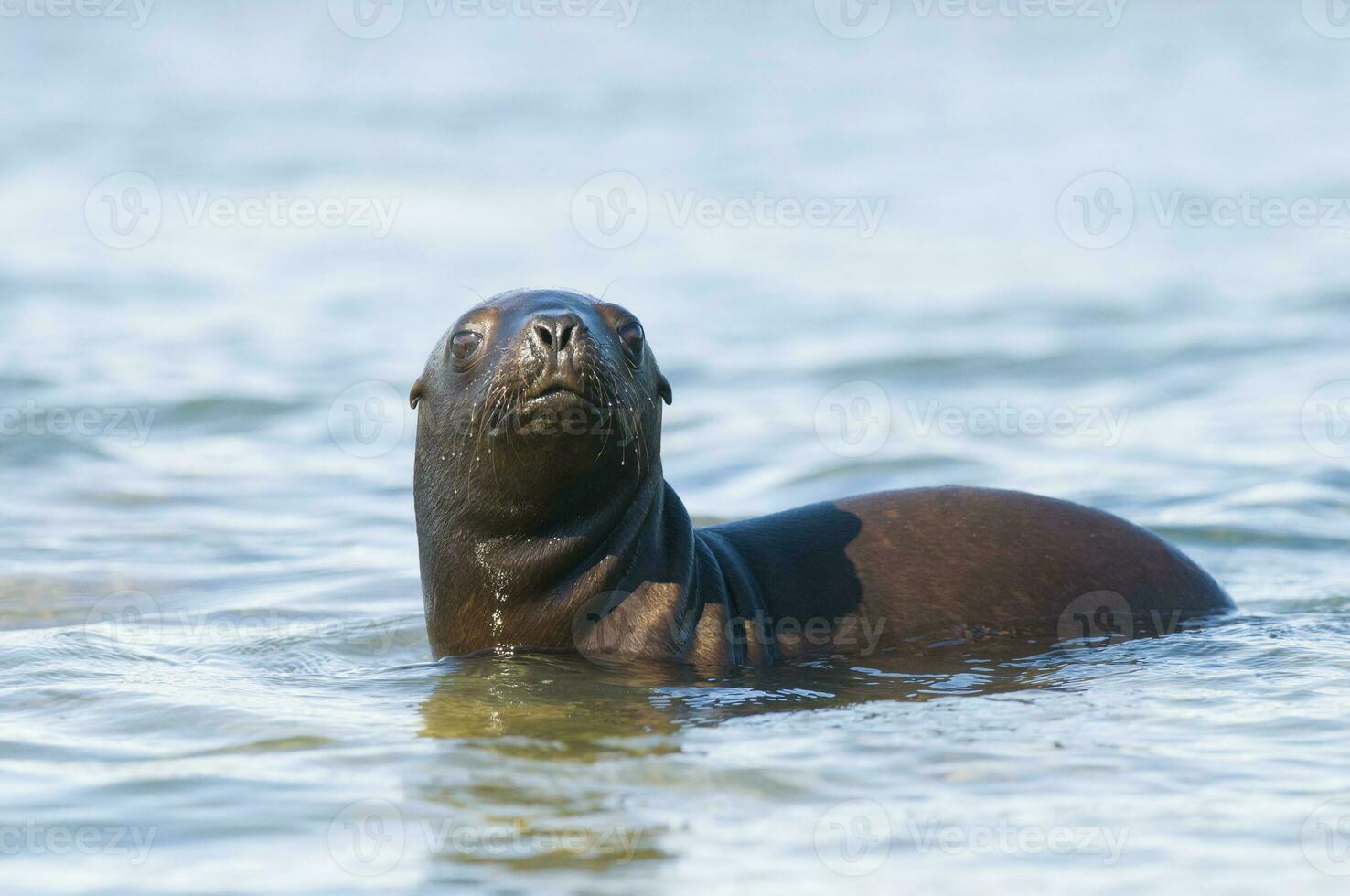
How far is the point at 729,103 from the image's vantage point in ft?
82.0

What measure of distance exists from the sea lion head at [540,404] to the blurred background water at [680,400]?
28.5 inches

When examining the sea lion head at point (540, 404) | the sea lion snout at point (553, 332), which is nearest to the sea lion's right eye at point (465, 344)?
the sea lion head at point (540, 404)

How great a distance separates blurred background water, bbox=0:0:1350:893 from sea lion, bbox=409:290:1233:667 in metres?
0.27

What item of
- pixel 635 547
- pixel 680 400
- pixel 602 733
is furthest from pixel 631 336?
pixel 680 400

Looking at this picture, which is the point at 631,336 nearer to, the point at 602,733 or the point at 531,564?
the point at 531,564

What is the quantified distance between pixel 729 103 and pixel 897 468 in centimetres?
1445

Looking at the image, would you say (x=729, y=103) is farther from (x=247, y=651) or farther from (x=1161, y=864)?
A: (x=1161, y=864)

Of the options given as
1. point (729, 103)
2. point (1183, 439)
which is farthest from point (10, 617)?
point (729, 103)

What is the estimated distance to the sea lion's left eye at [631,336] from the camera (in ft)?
21.1

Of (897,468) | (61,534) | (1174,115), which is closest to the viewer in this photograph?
(61,534)

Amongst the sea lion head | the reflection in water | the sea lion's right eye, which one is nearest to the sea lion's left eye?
the sea lion head

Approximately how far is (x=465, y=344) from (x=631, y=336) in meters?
0.62

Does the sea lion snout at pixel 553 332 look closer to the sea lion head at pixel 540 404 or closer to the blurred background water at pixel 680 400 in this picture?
the sea lion head at pixel 540 404

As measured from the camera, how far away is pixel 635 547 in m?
6.57
